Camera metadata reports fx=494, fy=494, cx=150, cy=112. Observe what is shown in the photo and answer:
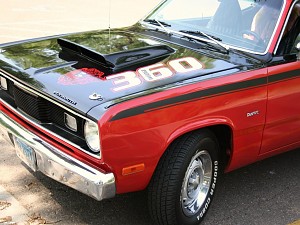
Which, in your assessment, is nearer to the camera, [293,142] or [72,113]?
[72,113]

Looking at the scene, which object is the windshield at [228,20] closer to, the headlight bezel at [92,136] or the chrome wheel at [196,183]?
the chrome wheel at [196,183]

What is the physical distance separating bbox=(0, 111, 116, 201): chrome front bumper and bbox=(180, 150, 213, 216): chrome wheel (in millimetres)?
715

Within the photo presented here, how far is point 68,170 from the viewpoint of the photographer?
3.22 m

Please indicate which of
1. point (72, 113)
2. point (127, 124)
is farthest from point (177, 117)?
point (72, 113)

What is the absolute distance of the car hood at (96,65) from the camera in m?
3.29

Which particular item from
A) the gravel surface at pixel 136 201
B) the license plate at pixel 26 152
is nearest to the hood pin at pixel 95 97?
the license plate at pixel 26 152

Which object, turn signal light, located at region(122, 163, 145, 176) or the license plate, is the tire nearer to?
turn signal light, located at region(122, 163, 145, 176)

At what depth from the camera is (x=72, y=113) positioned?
3.30 m

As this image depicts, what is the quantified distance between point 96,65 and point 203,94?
2.74 feet

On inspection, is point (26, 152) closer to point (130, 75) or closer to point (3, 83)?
point (3, 83)

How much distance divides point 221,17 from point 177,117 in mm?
1543

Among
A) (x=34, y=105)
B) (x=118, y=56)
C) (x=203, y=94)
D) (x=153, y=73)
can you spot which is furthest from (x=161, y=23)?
(x=34, y=105)

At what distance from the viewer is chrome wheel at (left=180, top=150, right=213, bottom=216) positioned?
12.0 ft

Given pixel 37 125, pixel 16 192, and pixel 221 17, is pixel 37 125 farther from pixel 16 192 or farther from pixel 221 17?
pixel 221 17
